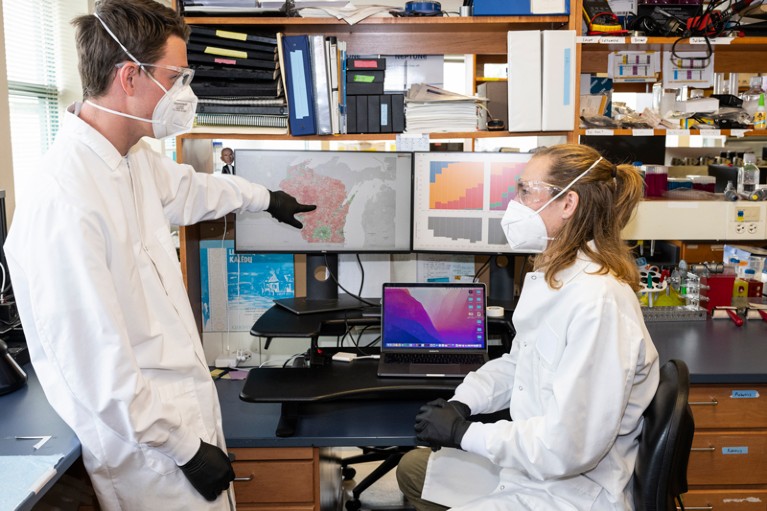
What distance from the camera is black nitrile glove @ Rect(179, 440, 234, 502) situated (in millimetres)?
1411

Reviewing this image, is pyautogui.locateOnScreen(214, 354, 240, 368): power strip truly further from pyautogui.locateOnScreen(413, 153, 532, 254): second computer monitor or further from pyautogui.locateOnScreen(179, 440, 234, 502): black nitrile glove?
pyautogui.locateOnScreen(179, 440, 234, 502): black nitrile glove

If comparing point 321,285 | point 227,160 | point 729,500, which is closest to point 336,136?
point 227,160

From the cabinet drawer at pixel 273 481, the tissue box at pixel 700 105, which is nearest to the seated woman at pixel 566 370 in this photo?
the cabinet drawer at pixel 273 481

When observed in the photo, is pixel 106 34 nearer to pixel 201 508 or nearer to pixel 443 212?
pixel 201 508

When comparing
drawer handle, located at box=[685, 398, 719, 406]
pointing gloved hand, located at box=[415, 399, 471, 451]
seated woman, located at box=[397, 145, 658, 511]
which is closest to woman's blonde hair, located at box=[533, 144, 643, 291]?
seated woman, located at box=[397, 145, 658, 511]

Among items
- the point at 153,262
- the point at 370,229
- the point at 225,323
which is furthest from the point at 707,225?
the point at 153,262

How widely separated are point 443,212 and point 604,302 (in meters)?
1.00

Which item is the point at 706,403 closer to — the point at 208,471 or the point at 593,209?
the point at 593,209

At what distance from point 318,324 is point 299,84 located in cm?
77

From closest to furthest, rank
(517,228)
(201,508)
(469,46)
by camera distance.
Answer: (201,508) < (517,228) < (469,46)

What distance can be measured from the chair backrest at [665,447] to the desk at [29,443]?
3.84 ft

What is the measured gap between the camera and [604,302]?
4.48 feet

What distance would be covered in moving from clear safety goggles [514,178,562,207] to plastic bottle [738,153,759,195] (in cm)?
134

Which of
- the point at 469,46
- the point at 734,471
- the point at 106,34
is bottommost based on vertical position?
the point at 734,471
